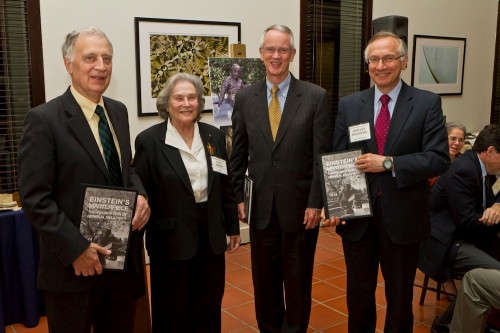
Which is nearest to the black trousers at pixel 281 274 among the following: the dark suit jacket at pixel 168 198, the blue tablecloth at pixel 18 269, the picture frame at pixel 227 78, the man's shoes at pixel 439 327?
the dark suit jacket at pixel 168 198

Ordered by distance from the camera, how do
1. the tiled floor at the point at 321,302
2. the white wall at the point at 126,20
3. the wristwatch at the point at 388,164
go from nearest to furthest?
the wristwatch at the point at 388,164 < the tiled floor at the point at 321,302 < the white wall at the point at 126,20

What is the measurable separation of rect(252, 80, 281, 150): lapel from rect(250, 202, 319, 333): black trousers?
41 centimetres

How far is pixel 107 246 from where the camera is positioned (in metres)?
1.95

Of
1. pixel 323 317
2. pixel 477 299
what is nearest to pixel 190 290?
pixel 323 317

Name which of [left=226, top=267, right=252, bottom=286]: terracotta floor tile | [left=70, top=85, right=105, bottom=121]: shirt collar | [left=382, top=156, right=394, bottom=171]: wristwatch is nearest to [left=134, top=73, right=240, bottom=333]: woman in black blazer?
[left=70, top=85, right=105, bottom=121]: shirt collar

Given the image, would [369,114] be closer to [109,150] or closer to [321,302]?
[109,150]

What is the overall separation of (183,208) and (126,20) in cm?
249

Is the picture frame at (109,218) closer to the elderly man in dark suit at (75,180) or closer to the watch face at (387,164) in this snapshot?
the elderly man in dark suit at (75,180)

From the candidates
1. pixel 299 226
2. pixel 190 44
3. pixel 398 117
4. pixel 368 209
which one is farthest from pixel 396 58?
pixel 190 44

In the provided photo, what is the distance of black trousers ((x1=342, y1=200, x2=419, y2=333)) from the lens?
2.48 m

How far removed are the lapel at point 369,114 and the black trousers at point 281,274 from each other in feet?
2.07

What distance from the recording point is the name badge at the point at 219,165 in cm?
248

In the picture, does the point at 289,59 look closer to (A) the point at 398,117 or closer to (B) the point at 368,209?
(A) the point at 398,117

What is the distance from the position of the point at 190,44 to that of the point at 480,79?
4.76m
